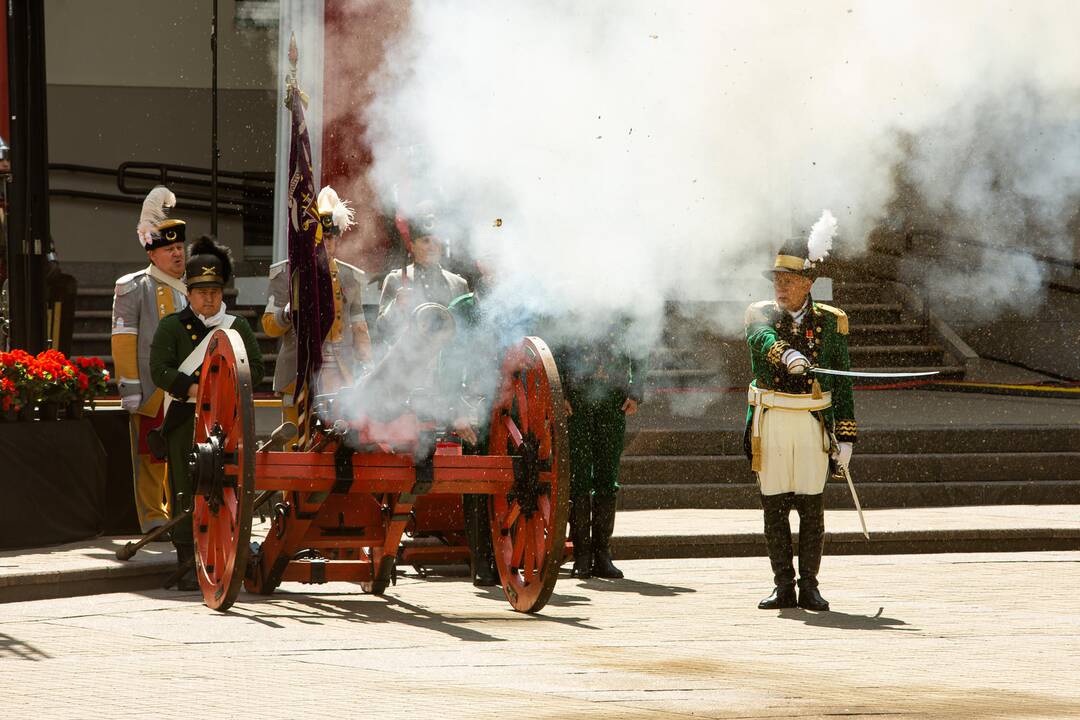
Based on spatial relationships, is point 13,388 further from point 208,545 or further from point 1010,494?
A: point 1010,494

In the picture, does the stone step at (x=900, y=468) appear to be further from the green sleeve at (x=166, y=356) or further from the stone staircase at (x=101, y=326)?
the stone staircase at (x=101, y=326)

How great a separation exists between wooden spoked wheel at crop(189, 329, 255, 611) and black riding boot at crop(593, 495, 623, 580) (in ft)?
7.46

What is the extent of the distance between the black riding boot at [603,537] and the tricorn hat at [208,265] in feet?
7.33

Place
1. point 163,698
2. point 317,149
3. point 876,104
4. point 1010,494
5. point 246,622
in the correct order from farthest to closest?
point 317,149
point 1010,494
point 876,104
point 246,622
point 163,698

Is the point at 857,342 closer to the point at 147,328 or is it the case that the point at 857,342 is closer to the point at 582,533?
the point at 582,533

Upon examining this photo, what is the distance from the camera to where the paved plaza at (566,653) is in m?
5.39

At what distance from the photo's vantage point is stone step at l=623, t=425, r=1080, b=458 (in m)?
12.5

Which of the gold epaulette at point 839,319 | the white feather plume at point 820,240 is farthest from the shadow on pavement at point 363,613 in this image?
the white feather plume at point 820,240

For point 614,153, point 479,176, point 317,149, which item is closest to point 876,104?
point 614,153

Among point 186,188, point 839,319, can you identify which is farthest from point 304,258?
point 186,188

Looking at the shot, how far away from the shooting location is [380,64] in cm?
1301

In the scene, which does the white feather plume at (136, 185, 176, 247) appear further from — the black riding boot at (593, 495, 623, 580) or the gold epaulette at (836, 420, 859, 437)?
the gold epaulette at (836, 420, 859, 437)

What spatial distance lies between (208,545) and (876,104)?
4.27m

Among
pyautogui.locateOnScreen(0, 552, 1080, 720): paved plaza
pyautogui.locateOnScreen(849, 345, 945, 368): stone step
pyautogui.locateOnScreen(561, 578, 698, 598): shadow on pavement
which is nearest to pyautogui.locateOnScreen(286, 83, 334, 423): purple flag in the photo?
pyautogui.locateOnScreen(0, 552, 1080, 720): paved plaza
